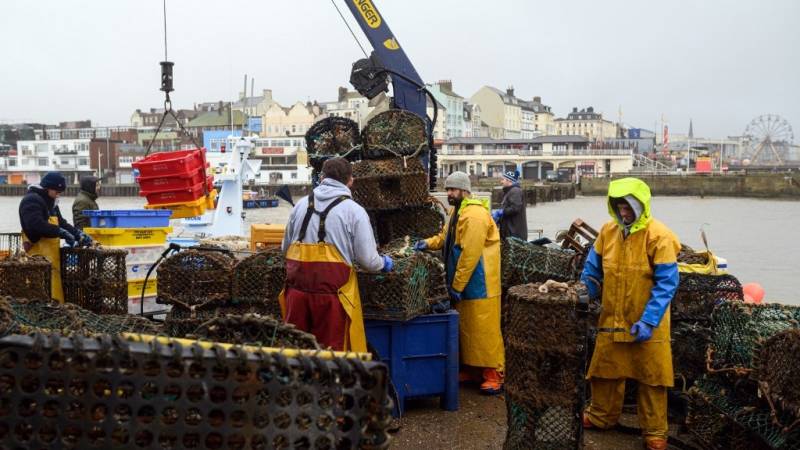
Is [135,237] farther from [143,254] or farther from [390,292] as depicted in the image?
[390,292]

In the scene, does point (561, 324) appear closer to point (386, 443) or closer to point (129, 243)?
point (386, 443)

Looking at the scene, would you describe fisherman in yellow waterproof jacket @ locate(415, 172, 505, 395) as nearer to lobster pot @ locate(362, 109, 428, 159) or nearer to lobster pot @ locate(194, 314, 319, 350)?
lobster pot @ locate(362, 109, 428, 159)

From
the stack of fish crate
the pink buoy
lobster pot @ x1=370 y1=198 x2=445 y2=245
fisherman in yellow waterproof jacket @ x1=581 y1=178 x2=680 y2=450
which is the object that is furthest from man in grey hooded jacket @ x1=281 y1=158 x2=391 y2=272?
the pink buoy

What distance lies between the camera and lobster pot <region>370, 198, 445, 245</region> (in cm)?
646

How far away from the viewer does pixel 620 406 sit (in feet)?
15.4

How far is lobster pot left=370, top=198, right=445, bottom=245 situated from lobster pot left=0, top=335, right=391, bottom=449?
13.9 feet

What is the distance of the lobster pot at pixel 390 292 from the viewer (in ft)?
15.7

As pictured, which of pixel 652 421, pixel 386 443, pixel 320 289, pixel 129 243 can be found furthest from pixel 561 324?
pixel 129 243

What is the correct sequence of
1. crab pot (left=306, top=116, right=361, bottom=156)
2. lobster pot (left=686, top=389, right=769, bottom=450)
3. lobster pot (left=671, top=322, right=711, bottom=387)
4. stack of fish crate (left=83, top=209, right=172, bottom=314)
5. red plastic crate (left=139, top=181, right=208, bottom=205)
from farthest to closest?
red plastic crate (left=139, top=181, right=208, bottom=205) → stack of fish crate (left=83, top=209, right=172, bottom=314) → crab pot (left=306, top=116, right=361, bottom=156) → lobster pot (left=671, top=322, right=711, bottom=387) → lobster pot (left=686, top=389, right=769, bottom=450)

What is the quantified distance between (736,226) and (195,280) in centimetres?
3748

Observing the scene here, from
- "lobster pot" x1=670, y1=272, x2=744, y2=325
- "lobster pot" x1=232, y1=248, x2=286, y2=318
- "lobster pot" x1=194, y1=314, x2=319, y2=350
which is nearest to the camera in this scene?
"lobster pot" x1=194, y1=314, x2=319, y2=350

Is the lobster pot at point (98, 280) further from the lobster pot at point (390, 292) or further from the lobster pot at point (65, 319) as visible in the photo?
the lobster pot at point (390, 292)

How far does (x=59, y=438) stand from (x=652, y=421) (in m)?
3.53

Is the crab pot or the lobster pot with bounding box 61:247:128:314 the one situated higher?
the crab pot
